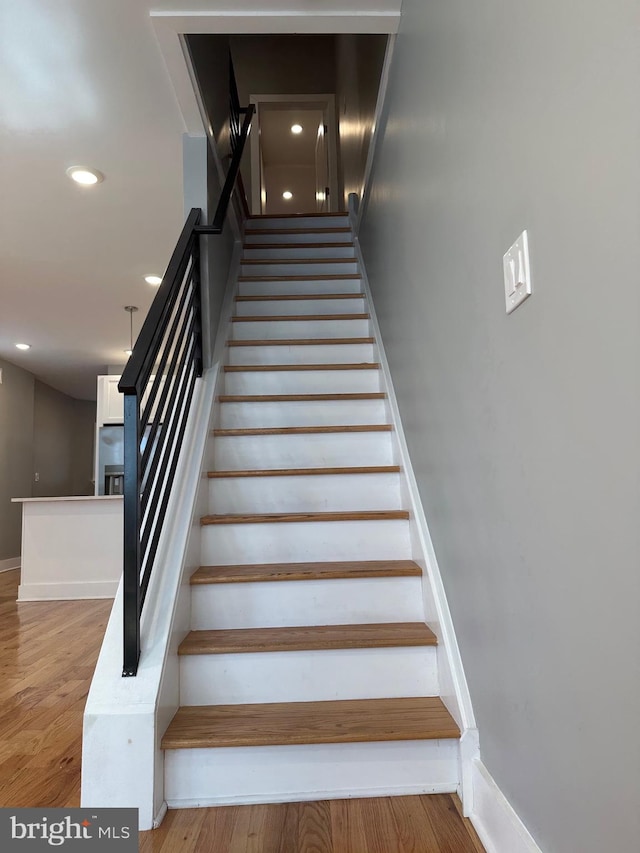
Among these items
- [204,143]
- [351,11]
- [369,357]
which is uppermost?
[351,11]

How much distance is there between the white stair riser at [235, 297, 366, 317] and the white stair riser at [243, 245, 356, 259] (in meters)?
0.83

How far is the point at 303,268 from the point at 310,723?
318 centimetres

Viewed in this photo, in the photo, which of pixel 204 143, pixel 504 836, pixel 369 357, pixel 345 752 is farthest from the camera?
pixel 369 357

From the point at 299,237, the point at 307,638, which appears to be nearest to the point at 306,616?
the point at 307,638

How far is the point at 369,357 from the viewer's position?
9.77 ft

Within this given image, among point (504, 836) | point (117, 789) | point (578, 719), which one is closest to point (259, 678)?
point (117, 789)

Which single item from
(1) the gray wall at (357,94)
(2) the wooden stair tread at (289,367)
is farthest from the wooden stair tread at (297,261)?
(2) the wooden stair tread at (289,367)

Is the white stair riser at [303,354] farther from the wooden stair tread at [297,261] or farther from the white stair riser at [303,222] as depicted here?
the white stair riser at [303,222]

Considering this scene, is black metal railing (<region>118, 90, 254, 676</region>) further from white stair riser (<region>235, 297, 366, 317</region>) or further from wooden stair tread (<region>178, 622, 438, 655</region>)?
white stair riser (<region>235, 297, 366, 317</region>)

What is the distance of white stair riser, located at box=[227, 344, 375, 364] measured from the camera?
2.94 meters

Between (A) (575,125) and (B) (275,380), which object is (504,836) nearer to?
(A) (575,125)

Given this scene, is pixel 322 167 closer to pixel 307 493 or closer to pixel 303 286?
pixel 303 286

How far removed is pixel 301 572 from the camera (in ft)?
5.67

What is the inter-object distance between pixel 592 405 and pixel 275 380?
6.81ft
